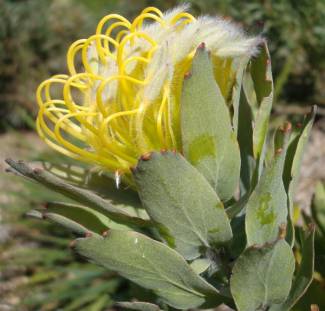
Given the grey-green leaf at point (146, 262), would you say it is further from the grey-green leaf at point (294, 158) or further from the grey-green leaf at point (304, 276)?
the grey-green leaf at point (294, 158)

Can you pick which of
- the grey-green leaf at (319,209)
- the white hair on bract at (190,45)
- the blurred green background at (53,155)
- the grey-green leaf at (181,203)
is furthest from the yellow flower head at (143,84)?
the blurred green background at (53,155)

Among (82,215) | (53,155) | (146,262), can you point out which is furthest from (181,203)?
(53,155)

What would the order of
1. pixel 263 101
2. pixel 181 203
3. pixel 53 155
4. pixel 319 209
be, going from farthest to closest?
pixel 53 155, pixel 319 209, pixel 263 101, pixel 181 203

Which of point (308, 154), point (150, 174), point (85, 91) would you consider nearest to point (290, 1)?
point (308, 154)

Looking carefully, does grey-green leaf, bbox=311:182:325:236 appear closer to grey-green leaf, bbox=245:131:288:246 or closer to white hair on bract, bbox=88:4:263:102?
grey-green leaf, bbox=245:131:288:246

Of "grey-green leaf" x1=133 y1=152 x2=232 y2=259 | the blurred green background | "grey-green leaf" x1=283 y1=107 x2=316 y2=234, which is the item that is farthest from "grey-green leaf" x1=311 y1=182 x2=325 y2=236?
the blurred green background

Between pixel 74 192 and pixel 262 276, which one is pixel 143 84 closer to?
pixel 74 192
